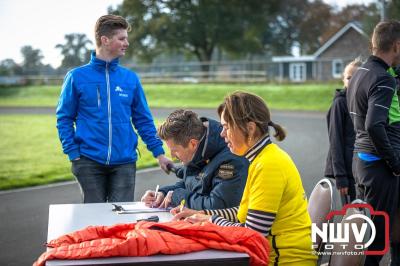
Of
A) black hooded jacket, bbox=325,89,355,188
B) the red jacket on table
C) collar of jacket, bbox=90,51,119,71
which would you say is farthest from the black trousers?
collar of jacket, bbox=90,51,119,71

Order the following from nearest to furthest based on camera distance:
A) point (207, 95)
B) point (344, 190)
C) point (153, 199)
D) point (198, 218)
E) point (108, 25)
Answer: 1. point (198, 218)
2. point (153, 199)
3. point (108, 25)
4. point (344, 190)
5. point (207, 95)

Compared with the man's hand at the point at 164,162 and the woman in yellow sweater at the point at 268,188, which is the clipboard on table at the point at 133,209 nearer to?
the woman in yellow sweater at the point at 268,188

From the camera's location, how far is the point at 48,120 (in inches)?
1201

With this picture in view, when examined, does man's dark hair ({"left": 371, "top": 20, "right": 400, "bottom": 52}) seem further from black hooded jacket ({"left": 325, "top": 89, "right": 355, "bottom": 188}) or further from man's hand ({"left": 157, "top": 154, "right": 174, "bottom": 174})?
man's hand ({"left": 157, "top": 154, "right": 174, "bottom": 174})

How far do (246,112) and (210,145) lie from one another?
2.48ft

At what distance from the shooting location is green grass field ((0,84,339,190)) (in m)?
13.6

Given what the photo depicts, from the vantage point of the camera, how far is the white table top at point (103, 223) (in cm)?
301

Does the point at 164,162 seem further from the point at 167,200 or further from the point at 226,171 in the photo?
the point at 226,171

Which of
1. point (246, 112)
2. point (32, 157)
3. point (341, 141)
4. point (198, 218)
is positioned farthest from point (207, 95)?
point (246, 112)

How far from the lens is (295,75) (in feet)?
223

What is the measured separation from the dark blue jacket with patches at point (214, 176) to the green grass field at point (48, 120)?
320 inches

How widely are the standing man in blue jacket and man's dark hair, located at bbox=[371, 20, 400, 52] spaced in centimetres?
202

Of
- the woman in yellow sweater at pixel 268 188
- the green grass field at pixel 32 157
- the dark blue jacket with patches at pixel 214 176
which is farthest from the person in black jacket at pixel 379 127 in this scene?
the green grass field at pixel 32 157

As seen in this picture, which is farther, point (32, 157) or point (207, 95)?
point (207, 95)
